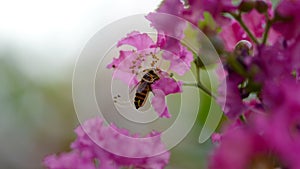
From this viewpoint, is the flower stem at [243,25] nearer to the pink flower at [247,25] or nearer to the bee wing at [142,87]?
the pink flower at [247,25]

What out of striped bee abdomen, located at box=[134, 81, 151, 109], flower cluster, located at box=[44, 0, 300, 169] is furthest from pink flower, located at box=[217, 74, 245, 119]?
striped bee abdomen, located at box=[134, 81, 151, 109]

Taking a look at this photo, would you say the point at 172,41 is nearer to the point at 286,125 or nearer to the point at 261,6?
the point at 261,6

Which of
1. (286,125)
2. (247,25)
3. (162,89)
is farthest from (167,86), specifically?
(286,125)

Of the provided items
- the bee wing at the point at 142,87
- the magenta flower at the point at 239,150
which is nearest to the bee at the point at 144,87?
the bee wing at the point at 142,87

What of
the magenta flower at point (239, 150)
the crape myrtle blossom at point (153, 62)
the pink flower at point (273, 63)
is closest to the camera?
the magenta flower at point (239, 150)

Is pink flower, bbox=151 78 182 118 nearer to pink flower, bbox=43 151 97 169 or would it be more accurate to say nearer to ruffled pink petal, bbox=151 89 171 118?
ruffled pink petal, bbox=151 89 171 118

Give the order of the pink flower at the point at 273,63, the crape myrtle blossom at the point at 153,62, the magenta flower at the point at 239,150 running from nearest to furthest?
the magenta flower at the point at 239,150, the pink flower at the point at 273,63, the crape myrtle blossom at the point at 153,62
